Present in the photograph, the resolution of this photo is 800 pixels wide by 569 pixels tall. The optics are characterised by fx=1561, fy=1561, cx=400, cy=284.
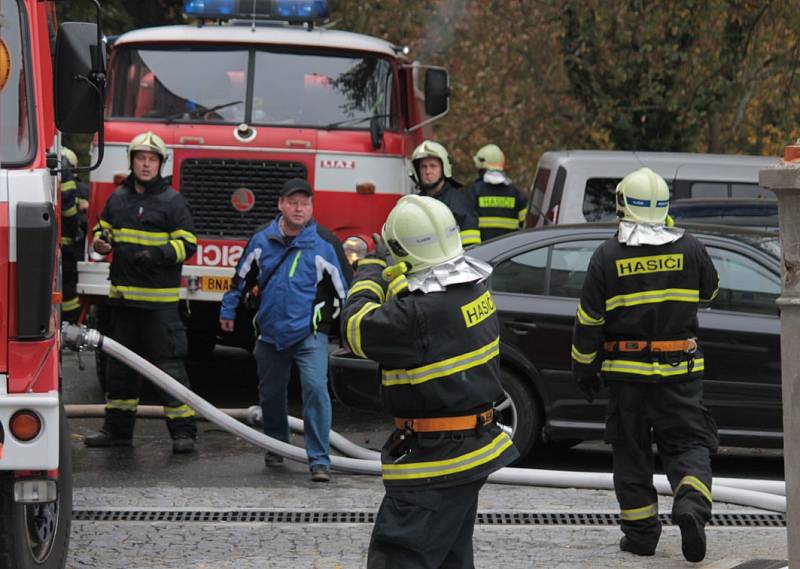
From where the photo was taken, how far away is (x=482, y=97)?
2416 cm

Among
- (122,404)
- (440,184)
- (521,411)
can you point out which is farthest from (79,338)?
(440,184)

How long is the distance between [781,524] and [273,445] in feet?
9.41

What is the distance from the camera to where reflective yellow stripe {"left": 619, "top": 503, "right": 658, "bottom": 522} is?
704 cm

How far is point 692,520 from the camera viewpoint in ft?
22.1


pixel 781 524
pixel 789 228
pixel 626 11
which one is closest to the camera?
pixel 789 228

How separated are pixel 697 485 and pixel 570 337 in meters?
2.34

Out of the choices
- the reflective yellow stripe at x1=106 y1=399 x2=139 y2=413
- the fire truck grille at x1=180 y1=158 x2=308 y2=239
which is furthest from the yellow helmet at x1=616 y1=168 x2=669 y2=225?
the fire truck grille at x1=180 y1=158 x2=308 y2=239

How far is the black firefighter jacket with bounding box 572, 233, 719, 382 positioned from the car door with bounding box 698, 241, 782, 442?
1.78 meters

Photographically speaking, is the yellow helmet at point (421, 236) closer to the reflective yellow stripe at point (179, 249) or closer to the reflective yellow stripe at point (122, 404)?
the reflective yellow stripe at point (179, 249)

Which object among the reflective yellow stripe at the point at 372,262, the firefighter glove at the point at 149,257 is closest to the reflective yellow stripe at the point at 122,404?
the firefighter glove at the point at 149,257

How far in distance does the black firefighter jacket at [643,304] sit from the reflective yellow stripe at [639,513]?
1.92ft

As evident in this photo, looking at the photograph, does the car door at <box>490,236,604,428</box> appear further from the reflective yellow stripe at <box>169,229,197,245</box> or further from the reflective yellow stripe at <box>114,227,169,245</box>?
the reflective yellow stripe at <box>114,227,169,245</box>

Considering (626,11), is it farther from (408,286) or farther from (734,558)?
(408,286)

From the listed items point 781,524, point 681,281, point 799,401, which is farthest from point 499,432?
point 781,524
